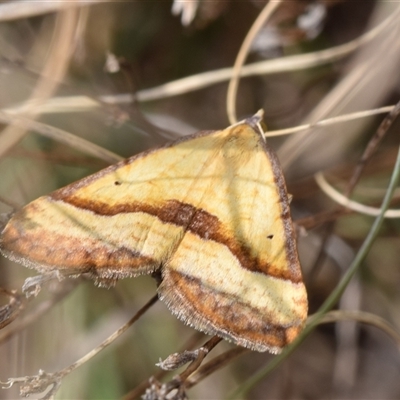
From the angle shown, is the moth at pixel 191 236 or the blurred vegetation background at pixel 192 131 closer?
the moth at pixel 191 236

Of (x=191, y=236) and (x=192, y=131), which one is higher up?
(x=192, y=131)

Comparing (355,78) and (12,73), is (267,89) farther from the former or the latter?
(12,73)

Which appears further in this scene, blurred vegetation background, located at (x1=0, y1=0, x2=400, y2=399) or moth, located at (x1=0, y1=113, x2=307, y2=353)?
blurred vegetation background, located at (x1=0, y1=0, x2=400, y2=399)

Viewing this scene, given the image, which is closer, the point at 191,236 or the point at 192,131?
the point at 191,236
